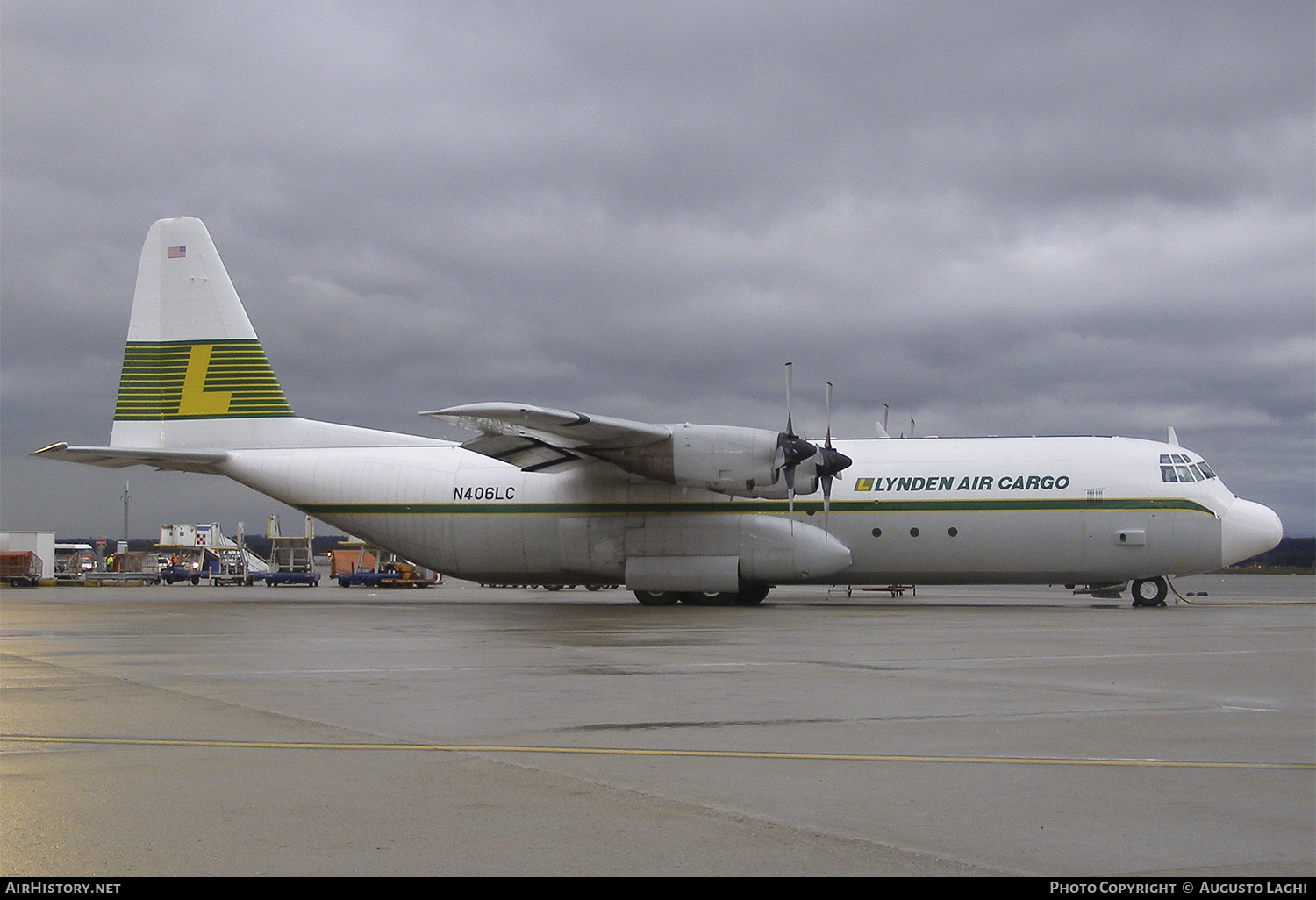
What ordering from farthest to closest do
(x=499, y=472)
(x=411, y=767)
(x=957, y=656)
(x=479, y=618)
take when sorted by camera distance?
1. (x=499, y=472)
2. (x=479, y=618)
3. (x=957, y=656)
4. (x=411, y=767)

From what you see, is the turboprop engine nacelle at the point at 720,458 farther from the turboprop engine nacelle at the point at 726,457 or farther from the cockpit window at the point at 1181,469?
the cockpit window at the point at 1181,469

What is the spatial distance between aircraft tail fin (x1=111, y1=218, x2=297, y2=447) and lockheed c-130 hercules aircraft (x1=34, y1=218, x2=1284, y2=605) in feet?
0.19

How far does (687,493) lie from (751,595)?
12.8 feet

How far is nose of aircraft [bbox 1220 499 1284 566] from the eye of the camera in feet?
88.7

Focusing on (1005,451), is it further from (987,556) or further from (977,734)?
(977,734)

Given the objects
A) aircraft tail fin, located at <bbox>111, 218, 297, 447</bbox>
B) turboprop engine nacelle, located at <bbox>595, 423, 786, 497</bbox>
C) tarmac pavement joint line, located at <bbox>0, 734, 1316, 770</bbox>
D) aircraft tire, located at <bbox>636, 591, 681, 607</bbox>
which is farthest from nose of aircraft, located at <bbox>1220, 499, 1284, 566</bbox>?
aircraft tail fin, located at <bbox>111, 218, 297, 447</bbox>

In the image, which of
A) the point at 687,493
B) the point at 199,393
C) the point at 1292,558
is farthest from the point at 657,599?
the point at 1292,558

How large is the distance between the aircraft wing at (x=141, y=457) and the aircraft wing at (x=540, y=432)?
28.7 feet

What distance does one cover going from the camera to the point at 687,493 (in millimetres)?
28500

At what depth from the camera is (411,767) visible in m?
6.91

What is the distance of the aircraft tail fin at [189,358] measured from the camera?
31.8m

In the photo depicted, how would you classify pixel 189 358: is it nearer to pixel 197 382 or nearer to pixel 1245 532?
pixel 197 382

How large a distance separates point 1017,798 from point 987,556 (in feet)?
73.8
